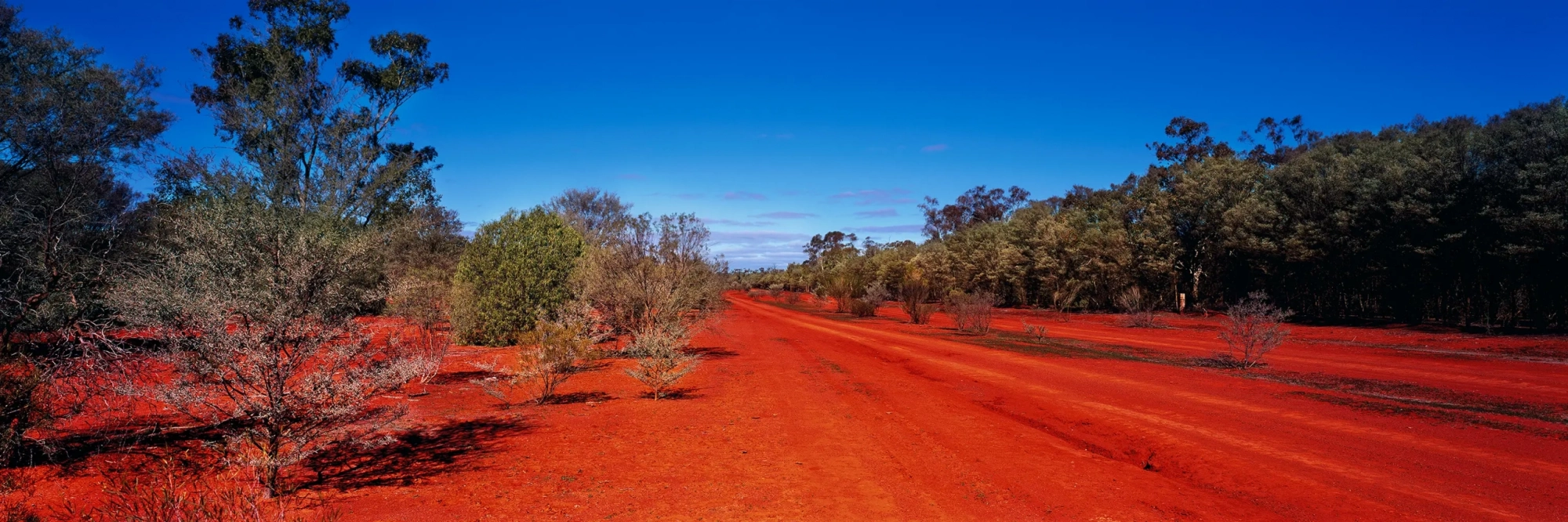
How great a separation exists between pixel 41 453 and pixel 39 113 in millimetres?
5402

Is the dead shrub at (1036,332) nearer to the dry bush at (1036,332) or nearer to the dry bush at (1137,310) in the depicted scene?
the dry bush at (1036,332)

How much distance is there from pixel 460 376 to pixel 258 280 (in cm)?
823

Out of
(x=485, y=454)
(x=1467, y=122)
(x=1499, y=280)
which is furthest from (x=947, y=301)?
(x=485, y=454)

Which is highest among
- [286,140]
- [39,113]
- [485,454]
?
[286,140]

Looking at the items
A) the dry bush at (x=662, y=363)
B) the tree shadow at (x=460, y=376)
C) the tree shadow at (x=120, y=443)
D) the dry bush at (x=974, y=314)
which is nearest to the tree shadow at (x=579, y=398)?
the dry bush at (x=662, y=363)

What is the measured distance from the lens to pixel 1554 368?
13.8 m

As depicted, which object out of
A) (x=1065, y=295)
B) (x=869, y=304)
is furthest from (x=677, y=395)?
(x=1065, y=295)

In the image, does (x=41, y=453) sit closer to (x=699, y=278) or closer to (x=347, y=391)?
(x=347, y=391)

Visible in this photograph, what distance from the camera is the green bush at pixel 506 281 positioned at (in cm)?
1700

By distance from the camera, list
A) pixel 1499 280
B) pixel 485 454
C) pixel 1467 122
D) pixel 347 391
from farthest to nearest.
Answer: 1. pixel 1467 122
2. pixel 1499 280
3. pixel 485 454
4. pixel 347 391

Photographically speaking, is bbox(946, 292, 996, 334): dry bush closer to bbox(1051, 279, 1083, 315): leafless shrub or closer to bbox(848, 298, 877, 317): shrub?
bbox(848, 298, 877, 317): shrub

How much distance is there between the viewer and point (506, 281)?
1694 cm

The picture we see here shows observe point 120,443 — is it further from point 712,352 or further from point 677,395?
point 712,352

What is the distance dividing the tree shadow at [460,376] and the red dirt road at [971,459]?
92 centimetres
